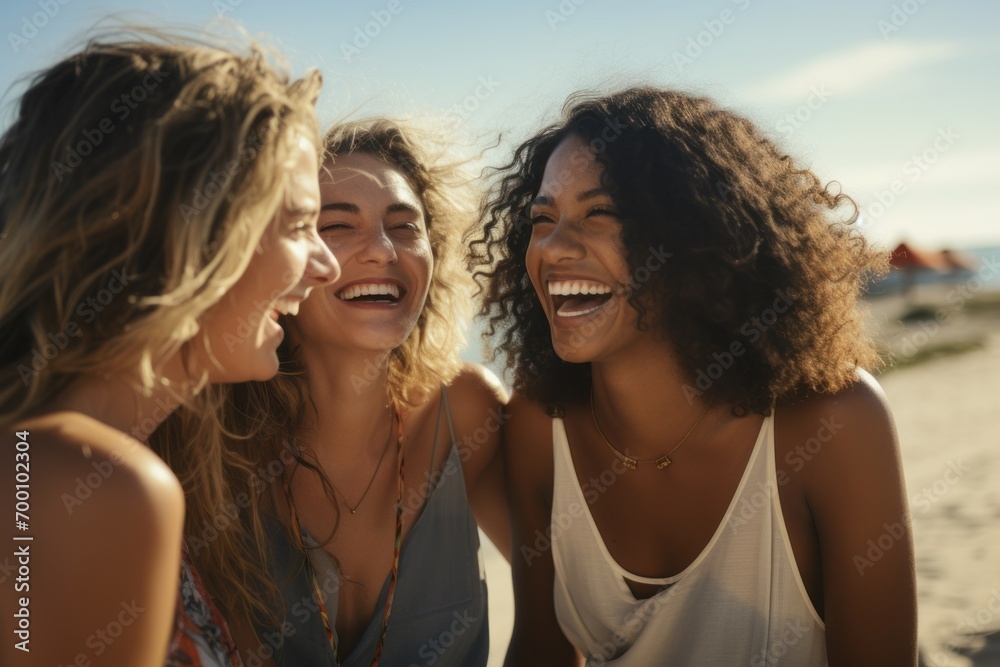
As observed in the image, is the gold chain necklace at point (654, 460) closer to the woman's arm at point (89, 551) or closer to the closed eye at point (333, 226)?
the closed eye at point (333, 226)

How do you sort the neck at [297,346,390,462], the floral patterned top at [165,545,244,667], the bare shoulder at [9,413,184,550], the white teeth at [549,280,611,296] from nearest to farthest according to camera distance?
the bare shoulder at [9,413,184,550], the floral patterned top at [165,545,244,667], the white teeth at [549,280,611,296], the neck at [297,346,390,462]

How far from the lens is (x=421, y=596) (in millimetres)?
3301

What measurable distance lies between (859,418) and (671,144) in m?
1.15

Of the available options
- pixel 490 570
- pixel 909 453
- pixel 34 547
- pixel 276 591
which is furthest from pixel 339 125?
pixel 909 453

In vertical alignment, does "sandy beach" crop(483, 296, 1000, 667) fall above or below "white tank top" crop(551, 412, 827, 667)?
below

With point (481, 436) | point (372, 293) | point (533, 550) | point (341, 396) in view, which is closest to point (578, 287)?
point (372, 293)

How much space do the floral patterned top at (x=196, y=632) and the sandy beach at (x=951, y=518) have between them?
3021 millimetres

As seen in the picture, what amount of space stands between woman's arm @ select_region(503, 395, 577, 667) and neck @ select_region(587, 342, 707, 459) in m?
0.35

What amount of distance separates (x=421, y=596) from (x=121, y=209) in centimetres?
202

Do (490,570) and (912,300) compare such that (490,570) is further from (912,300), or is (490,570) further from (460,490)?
(912,300)

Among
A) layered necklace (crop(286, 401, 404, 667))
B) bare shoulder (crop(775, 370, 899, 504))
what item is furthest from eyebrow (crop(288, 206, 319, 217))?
bare shoulder (crop(775, 370, 899, 504))

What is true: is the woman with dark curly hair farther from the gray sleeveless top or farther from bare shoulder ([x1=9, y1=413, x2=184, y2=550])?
bare shoulder ([x1=9, y1=413, x2=184, y2=550])

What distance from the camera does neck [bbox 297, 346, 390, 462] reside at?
3303 mm

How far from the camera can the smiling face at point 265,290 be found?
211 centimetres
